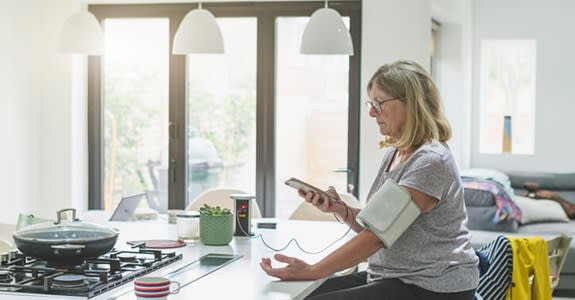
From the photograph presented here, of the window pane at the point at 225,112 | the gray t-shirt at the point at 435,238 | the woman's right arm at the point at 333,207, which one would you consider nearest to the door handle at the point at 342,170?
the window pane at the point at 225,112

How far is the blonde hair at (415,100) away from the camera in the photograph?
9.17ft

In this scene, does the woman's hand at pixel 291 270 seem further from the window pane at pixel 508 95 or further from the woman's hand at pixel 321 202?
the window pane at pixel 508 95

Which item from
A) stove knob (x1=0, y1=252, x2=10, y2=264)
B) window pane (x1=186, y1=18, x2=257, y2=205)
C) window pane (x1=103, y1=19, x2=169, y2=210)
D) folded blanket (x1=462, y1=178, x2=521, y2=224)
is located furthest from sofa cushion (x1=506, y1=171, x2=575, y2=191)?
stove knob (x1=0, y1=252, x2=10, y2=264)

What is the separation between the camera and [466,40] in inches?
316

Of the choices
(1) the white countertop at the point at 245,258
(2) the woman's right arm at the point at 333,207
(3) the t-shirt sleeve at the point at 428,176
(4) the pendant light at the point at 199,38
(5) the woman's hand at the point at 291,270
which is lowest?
(1) the white countertop at the point at 245,258

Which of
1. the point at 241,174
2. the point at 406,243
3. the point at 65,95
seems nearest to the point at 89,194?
the point at 65,95

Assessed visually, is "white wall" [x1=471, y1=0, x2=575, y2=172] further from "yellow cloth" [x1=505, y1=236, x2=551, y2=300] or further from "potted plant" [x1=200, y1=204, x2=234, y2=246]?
"potted plant" [x1=200, y1=204, x2=234, y2=246]

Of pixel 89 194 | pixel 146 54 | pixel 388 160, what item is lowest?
pixel 89 194

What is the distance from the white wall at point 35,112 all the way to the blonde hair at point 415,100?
3525 millimetres

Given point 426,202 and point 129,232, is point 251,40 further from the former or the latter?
point 426,202

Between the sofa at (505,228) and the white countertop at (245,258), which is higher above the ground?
the white countertop at (245,258)

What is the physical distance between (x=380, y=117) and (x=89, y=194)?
4.01m

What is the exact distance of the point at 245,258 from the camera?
299 cm

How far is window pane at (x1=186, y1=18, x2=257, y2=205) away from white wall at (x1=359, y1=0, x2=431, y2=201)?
0.87 meters
